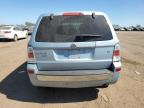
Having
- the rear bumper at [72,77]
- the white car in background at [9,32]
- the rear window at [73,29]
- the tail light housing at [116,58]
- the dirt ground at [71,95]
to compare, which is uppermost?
the rear window at [73,29]

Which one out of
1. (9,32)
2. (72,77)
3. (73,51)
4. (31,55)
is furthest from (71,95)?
(9,32)

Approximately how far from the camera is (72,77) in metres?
4.91

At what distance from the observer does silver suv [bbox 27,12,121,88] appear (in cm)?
485

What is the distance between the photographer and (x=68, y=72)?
492cm

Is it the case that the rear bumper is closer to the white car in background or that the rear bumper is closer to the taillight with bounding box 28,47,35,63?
the taillight with bounding box 28,47,35,63

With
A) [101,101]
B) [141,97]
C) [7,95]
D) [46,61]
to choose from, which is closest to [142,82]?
[141,97]

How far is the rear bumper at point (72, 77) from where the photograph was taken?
16.1 feet

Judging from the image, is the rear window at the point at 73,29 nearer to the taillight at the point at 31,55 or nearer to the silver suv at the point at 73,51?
the silver suv at the point at 73,51

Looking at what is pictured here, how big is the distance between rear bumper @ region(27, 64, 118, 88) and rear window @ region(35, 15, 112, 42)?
68 centimetres

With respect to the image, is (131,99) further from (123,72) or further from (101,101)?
(123,72)

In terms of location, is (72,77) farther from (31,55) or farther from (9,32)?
(9,32)

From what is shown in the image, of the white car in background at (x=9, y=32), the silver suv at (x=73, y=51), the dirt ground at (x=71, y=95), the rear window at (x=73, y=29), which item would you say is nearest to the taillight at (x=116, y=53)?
the silver suv at (x=73, y=51)

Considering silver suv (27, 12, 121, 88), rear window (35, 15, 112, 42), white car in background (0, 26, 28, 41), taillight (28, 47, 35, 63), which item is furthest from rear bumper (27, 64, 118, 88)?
white car in background (0, 26, 28, 41)

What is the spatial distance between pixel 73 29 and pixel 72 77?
1017mm
